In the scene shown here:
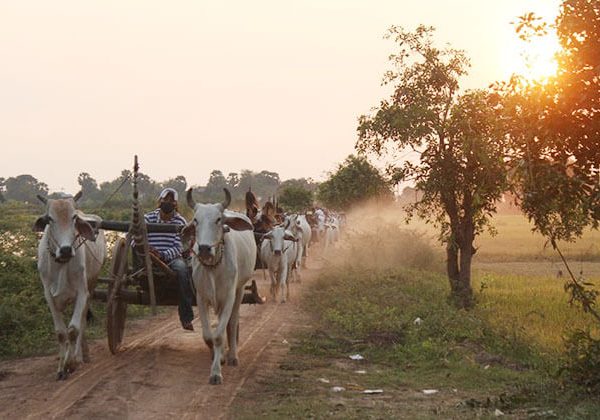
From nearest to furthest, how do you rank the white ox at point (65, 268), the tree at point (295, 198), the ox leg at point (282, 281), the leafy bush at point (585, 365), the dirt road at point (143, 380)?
1. the dirt road at point (143, 380)
2. the leafy bush at point (585, 365)
3. the white ox at point (65, 268)
4. the ox leg at point (282, 281)
5. the tree at point (295, 198)

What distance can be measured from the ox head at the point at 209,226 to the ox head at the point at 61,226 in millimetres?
1115

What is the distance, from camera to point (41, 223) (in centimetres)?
903

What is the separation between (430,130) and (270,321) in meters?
4.47

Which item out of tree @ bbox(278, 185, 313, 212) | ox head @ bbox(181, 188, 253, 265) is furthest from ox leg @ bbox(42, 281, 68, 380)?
tree @ bbox(278, 185, 313, 212)

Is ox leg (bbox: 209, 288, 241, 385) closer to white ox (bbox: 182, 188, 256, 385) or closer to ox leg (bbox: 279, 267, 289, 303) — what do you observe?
white ox (bbox: 182, 188, 256, 385)

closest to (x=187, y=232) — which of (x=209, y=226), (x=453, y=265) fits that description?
(x=209, y=226)

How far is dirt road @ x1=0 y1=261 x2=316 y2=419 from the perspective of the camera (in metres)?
7.69

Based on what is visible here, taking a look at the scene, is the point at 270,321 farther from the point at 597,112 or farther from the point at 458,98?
the point at 597,112

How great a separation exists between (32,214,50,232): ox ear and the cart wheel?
135 centimetres

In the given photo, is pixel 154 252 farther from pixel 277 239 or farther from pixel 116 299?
pixel 277 239

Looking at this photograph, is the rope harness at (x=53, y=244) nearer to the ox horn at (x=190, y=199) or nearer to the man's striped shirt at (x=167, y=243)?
the ox horn at (x=190, y=199)

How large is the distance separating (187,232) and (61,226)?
133 cm

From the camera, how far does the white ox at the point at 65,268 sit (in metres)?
8.91

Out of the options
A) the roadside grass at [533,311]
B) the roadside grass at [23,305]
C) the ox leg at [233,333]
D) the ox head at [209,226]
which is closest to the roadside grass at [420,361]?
the roadside grass at [533,311]
